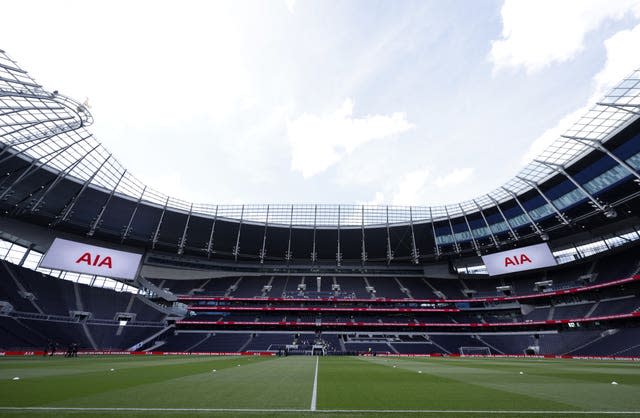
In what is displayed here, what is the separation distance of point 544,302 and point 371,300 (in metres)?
28.1

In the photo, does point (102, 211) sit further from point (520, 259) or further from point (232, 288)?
point (520, 259)

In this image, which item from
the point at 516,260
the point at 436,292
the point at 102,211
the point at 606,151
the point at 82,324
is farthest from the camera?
the point at 436,292

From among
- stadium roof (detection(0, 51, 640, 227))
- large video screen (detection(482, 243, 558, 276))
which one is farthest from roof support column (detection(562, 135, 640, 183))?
large video screen (detection(482, 243, 558, 276))

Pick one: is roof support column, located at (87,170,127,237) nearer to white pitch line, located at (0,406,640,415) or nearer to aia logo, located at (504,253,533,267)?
white pitch line, located at (0,406,640,415)

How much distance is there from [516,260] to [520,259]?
65 centimetres

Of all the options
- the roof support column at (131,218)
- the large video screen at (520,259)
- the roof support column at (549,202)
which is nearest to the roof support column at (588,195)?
the roof support column at (549,202)

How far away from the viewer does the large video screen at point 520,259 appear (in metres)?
52.2

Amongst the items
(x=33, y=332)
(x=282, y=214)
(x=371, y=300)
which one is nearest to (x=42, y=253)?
(x=33, y=332)

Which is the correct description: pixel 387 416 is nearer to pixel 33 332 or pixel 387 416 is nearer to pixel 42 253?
pixel 33 332

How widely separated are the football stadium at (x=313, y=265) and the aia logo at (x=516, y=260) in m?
0.17

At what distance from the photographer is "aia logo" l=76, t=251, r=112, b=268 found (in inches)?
1852

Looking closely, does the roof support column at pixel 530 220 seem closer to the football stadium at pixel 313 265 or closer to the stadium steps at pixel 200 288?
the football stadium at pixel 313 265

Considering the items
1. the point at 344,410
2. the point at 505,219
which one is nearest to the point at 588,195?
the point at 505,219

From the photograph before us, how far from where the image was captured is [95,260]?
4806 centimetres
